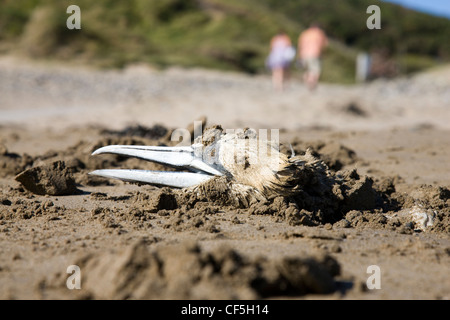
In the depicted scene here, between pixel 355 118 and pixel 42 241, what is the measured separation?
24.9 feet

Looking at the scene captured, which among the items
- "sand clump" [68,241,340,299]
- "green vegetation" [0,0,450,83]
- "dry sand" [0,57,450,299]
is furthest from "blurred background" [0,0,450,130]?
"sand clump" [68,241,340,299]

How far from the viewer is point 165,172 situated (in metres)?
3.45

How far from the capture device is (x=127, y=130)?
20.2 ft

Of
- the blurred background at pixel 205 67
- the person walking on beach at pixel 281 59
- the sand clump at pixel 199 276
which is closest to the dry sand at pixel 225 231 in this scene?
the sand clump at pixel 199 276

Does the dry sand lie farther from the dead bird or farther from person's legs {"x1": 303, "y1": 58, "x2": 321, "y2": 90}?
person's legs {"x1": 303, "y1": 58, "x2": 321, "y2": 90}

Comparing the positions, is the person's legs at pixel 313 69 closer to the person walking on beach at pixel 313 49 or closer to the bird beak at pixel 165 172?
the person walking on beach at pixel 313 49

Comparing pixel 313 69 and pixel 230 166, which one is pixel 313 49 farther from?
pixel 230 166

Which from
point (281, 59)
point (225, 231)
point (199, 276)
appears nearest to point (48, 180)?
point (225, 231)

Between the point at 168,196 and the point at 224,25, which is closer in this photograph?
the point at 168,196

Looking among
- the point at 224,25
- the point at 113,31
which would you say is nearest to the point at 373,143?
the point at 113,31

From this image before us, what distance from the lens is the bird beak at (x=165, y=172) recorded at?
11.3 ft

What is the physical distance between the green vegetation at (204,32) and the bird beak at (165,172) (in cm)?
1728

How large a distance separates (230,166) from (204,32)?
29.5m
